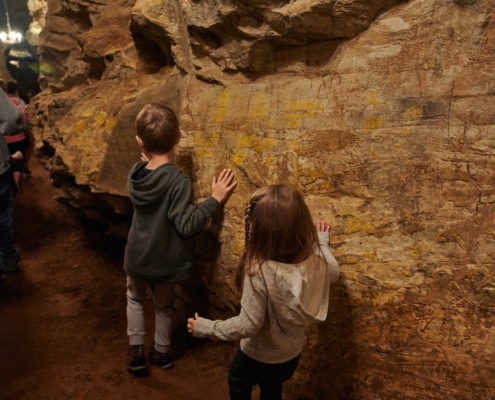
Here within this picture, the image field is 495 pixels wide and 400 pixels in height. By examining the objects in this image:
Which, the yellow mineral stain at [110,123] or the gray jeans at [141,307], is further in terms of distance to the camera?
the yellow mineral stain at [110,123]

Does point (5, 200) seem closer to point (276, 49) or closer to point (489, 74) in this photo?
point (276, 49)

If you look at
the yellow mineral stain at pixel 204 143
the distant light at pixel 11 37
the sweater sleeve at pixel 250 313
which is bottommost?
the sweater sleeve at pixel 250 313

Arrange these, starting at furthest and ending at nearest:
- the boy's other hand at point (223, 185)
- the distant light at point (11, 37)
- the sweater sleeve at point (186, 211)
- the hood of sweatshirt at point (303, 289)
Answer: the distant light at point (11, 37)
the boy's other hand at point (223, 185)
the sweater sleeve at point (186, 211)
the hood of sweatshirt at point (303, 289)

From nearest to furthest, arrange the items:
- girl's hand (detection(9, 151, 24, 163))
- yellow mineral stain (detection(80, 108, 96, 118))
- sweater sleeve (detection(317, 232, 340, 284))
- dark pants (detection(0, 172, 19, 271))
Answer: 1. sweater sleeve (detection(317, 232, 340, 284))
2. yellow mineral stain (detection(80, 108, 96, 118))
3. dark pants (detection(0, 172, 19, 271))
4. girl's hand (detection(9, 151, 24, 163))

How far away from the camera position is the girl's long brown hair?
66.4 inches

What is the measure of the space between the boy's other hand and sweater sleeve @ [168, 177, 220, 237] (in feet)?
0.27

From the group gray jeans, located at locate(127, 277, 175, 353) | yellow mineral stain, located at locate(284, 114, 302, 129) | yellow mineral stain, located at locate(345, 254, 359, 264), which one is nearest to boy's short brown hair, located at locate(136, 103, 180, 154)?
yellow mineral stain, located at locate(284, 114, 302, 129)

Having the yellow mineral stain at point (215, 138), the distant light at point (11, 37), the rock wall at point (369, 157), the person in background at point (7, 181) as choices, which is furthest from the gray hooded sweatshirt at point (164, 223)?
the distant light at point (11, 37)

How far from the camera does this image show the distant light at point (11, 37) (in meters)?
10.6

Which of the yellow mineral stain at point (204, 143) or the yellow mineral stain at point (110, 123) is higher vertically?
the yellow mineral stain at point (110, 123)

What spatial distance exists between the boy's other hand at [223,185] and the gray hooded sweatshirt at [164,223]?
0.07 metres

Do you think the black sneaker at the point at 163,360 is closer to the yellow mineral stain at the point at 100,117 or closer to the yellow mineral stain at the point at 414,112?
the yellow mineral stain at the point at 100,117

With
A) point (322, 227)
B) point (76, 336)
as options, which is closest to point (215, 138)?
point (322, 227)

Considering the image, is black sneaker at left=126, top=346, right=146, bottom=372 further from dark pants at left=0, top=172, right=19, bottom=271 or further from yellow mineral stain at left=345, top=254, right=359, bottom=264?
dark pants at left=0, top=172, right=19, bottom=271
